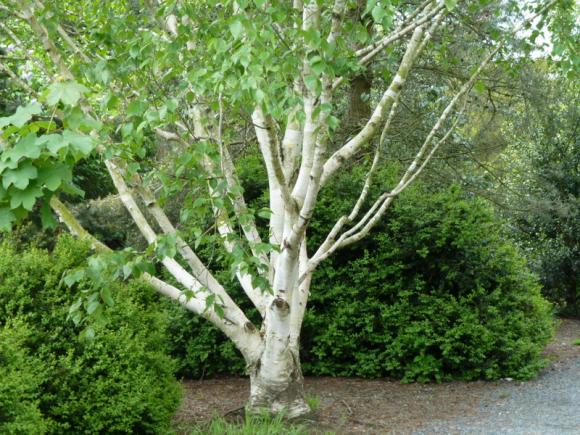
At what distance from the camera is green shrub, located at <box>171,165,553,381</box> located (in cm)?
756

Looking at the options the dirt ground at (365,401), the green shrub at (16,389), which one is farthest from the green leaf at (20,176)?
the dirt ground at (365,401)

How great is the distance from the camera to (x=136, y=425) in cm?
502

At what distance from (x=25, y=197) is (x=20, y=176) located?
72mm

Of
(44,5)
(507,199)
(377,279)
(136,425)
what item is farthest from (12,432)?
(507,199)

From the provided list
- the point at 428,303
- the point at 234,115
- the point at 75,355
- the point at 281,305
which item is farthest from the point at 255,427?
the point at 428,303

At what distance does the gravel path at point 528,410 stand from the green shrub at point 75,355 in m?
2.33

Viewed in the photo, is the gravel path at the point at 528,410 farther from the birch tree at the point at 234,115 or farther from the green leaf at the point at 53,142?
the green leaf at the point at 53,142

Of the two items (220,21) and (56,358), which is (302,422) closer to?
(56,358)

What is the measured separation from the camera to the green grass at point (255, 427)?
5145 mm

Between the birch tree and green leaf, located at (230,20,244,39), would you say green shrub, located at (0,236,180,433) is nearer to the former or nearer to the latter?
the birch tree

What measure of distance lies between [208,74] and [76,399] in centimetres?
237

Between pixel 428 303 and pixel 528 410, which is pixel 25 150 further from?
pixel 428 303

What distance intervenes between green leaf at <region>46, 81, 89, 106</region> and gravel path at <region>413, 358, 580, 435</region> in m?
4.47

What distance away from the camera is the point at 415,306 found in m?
7.74
